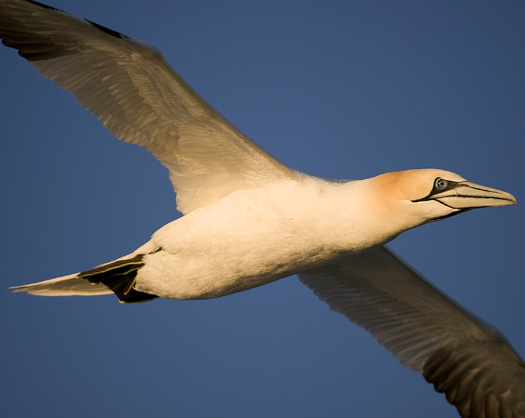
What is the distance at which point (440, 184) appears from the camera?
6.65 metres

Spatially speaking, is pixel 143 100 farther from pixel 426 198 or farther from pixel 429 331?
pixel 429 331

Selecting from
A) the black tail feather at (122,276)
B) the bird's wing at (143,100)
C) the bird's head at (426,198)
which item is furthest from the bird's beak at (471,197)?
the black tail feather at (122,276)

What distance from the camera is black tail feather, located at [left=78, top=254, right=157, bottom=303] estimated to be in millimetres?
7305

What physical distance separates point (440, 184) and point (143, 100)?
2807 millimetres

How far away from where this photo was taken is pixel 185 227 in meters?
7.14

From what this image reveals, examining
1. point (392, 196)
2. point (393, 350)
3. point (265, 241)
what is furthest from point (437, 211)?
point (393, 350)

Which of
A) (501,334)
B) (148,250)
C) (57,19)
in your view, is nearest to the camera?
(57,19)

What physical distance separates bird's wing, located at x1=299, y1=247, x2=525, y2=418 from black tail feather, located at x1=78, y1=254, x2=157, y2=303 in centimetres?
Answer: 219

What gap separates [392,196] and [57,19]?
328 cm

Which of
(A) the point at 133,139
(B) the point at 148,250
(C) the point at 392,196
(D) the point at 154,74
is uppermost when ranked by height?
(D) the point at 154,74

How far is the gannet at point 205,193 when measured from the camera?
656cm

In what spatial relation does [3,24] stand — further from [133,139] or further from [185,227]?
[185,227]

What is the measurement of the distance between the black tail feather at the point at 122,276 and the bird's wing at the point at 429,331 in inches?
86.2

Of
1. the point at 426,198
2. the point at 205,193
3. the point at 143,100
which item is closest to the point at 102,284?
the point at 205,193
